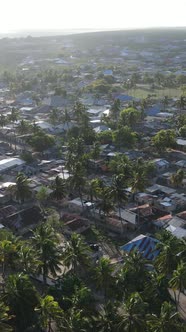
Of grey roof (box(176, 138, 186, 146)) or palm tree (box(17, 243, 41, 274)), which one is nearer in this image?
palm tree (box(17, 243, 41, 274))

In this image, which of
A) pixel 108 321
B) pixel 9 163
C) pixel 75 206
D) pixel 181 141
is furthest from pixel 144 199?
pixel 108 321

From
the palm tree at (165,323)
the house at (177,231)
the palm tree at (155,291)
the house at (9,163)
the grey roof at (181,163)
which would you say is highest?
the palm tree at (165,323)

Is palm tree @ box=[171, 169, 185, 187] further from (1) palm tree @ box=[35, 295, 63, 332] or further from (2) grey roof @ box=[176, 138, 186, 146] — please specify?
(1) palm tree @ box=[35, 295, 63, 332]

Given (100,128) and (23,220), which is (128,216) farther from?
(100,128)

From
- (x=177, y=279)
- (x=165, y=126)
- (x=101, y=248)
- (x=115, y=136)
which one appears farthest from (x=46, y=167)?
(x=177, y=279)

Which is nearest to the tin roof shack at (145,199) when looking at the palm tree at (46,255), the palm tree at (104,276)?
the palm tree at (46,255)

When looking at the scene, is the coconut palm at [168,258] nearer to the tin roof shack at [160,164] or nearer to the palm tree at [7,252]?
the palm tree at [7,252]

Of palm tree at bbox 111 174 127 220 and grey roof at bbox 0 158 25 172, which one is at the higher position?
palm tree at bbox 111 174 127 220

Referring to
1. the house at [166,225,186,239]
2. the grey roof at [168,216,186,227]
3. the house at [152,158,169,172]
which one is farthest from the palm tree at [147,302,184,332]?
the house at [152,158,169,172]
